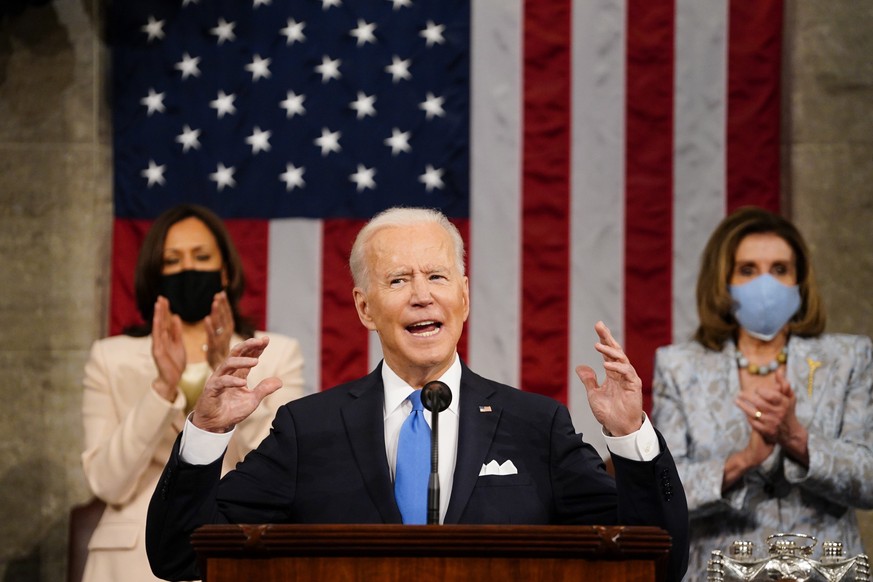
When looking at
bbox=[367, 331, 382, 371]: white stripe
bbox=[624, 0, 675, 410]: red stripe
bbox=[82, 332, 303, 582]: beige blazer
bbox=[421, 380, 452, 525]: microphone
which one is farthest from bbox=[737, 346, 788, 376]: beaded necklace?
bbox=[421, 380, 452, 525]: microphone

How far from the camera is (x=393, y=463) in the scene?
9.80ft

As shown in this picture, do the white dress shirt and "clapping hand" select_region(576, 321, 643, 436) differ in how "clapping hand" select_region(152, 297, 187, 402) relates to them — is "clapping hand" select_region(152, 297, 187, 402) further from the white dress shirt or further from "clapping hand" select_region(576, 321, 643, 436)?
"clapping hand" select_region(576, 321, 643, 436)

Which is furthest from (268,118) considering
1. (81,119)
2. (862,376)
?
(862,376)

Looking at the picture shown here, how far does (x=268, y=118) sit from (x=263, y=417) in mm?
1657

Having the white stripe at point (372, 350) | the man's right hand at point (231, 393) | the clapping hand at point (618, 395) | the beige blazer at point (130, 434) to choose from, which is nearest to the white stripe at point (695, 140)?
the white stripe at point (372, 350)

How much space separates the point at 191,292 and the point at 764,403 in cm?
208

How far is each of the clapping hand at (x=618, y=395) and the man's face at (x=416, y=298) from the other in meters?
0.45

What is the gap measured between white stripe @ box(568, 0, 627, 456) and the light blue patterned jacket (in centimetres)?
109

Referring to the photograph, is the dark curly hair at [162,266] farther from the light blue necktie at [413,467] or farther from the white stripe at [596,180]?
the light blue necktie at [413,467]

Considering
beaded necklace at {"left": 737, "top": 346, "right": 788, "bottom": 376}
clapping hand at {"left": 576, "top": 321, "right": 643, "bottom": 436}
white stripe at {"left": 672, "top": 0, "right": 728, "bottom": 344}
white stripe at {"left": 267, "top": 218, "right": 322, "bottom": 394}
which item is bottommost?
clapping hand at {"left": 576, "top": 321, "right": 643, "bottom": 436}

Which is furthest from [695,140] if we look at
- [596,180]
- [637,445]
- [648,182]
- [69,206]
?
[637,445]

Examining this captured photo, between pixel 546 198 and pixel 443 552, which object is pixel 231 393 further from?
pixel 546 198

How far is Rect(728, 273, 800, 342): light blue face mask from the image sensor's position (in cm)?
443

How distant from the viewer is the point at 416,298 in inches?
121
